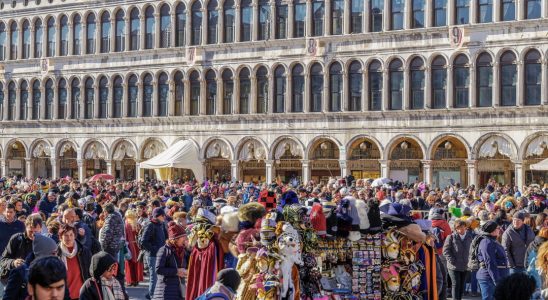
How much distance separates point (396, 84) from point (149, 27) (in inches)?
517

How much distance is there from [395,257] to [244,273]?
1.80 m

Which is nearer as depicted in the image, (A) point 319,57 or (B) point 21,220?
(B) point 21,220

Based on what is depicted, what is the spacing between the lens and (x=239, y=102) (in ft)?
140

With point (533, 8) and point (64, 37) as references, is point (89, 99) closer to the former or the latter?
point (64, 37)

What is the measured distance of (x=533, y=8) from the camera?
35938mm

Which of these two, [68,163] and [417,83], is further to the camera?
[68,163]

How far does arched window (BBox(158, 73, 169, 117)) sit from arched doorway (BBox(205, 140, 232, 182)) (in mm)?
3129

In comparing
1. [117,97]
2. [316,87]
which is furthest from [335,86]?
[117,97]

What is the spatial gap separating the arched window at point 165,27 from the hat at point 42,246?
A: 35.0 metres

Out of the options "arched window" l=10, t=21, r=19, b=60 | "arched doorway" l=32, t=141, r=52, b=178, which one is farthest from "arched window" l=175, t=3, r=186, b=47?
"arched window" l=10, t=21, r=19, b=60

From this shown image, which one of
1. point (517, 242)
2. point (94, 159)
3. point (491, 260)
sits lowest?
point (491, 260)

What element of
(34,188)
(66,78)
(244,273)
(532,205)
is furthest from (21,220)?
(66,78)

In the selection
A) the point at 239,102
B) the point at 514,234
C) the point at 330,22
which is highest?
the point at 330,22

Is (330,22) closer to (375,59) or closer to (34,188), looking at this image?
(375,59)
